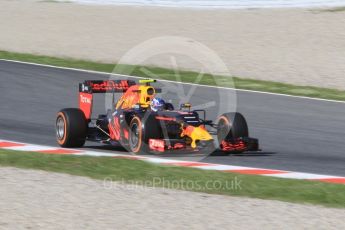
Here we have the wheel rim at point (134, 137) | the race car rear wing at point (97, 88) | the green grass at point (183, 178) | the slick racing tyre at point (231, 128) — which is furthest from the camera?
the race car rear wing at point (97, 88)

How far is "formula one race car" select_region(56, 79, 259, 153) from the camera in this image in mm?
11617

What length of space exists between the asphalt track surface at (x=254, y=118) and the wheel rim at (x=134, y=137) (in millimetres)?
1011

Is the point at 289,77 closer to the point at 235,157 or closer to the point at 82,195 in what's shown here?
the point at 235,157

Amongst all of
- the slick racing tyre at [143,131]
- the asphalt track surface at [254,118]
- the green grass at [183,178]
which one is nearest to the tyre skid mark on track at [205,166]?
the slick racing tyre at [143,131]

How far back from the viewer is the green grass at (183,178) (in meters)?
9.20

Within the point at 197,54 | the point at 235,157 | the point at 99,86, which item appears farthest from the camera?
the point at 197,54

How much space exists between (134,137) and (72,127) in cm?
102

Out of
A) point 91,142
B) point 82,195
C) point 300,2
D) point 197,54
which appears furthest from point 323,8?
point 82,195

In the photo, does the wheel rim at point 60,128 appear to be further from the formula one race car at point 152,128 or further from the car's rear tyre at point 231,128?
the car's rear tyre at point 231,128

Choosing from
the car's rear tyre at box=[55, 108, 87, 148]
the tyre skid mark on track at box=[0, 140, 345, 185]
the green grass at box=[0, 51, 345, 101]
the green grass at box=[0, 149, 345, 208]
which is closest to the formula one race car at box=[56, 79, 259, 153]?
the car's rear tyre at box=[55, 108, 87, 148]

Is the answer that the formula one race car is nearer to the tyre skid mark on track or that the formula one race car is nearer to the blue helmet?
the blue helmet

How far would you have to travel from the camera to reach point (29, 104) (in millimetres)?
16953

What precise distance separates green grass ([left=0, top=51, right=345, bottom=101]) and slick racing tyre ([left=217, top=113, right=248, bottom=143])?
6569mm

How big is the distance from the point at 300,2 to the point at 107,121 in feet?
56.3
